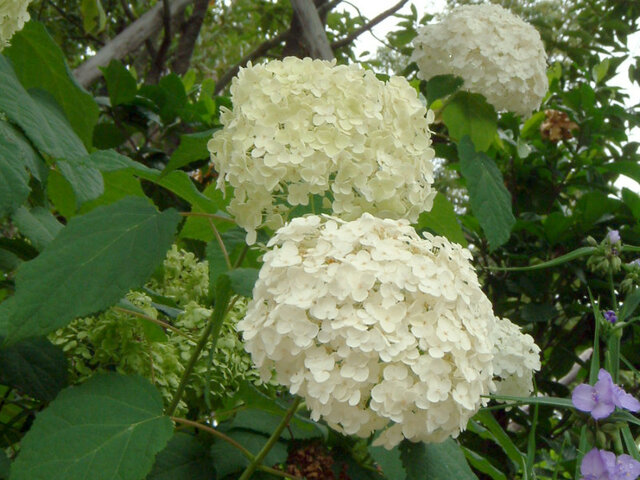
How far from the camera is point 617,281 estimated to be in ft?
7.64

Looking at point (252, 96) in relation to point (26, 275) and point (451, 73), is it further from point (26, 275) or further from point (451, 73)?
point (451, 73)

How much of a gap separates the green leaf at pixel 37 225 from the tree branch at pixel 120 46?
49.0 inches

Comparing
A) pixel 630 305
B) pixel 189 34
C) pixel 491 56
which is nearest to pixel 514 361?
pixel 630 305

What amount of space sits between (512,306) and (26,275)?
1.78 metres

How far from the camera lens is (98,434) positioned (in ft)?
2.85

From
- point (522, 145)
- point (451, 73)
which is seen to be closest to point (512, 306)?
point (522, 145)

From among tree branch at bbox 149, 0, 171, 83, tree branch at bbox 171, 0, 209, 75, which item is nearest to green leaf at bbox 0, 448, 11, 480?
tree branch at bbox 149, 0, 171, 83

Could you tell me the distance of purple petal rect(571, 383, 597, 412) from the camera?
0.92 metres

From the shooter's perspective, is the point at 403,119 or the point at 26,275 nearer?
the point at 26,275

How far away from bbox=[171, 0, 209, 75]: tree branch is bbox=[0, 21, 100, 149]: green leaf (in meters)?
1.66

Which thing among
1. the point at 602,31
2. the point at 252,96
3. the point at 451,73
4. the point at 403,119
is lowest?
the point at 602,31

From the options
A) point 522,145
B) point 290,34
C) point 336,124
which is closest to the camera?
point 336,124

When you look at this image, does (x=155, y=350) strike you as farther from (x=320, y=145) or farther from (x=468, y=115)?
(x=468, y=115)

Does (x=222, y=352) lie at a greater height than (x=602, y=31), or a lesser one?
greater
